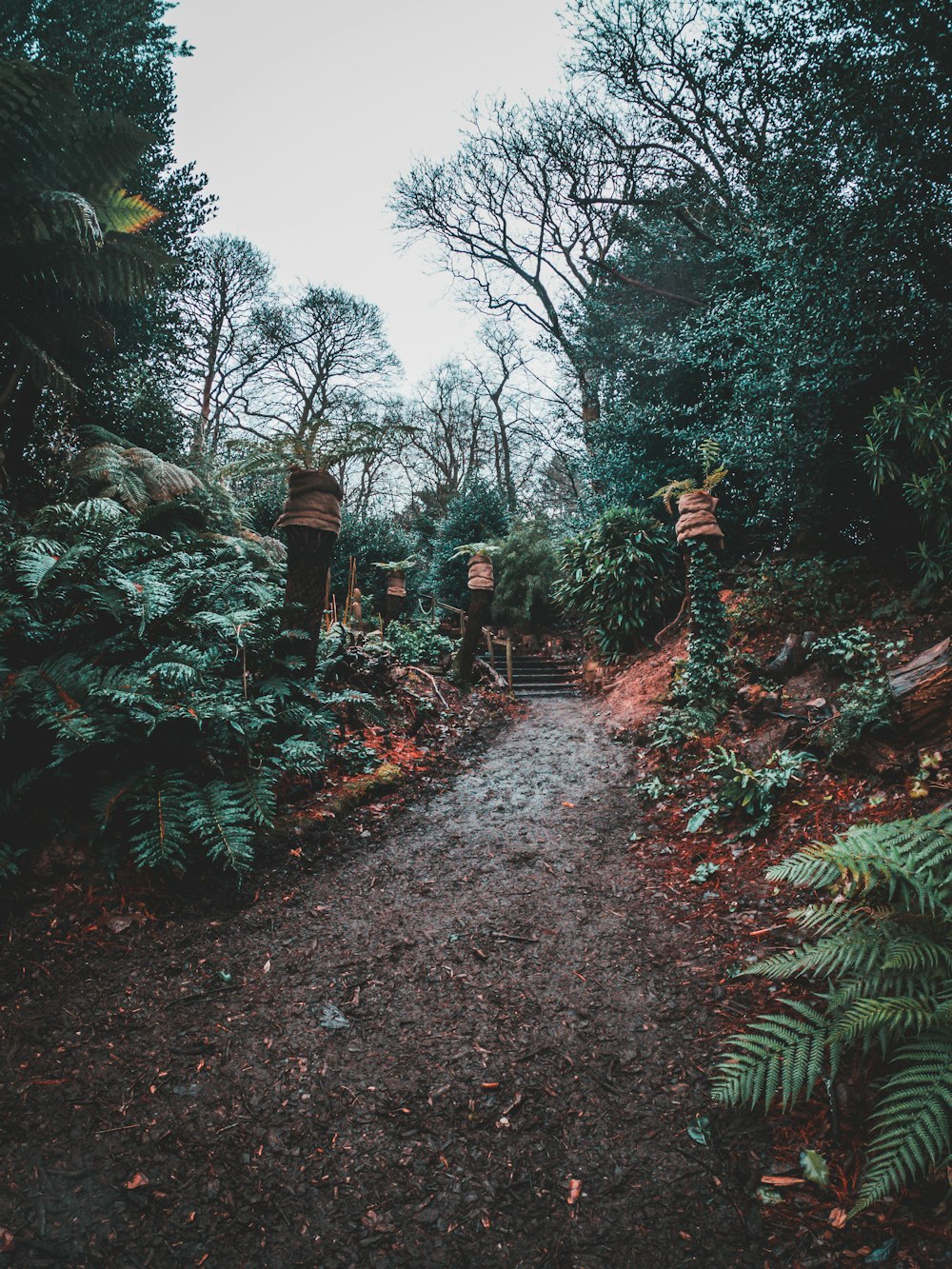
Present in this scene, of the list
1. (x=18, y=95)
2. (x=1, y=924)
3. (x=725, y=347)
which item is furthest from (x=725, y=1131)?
(x=18, y=95)

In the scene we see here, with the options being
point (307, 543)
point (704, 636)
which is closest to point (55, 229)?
point (307, 543)

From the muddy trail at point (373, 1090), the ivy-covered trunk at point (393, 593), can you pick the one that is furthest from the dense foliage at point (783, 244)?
the muddy trail at point (373, 1090)

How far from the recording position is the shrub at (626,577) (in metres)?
7.95

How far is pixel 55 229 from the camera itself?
6195 millimetres

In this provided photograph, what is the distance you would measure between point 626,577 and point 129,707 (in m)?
6.75

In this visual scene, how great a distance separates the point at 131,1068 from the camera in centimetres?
173

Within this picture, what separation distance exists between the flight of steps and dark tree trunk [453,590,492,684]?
1.22 m

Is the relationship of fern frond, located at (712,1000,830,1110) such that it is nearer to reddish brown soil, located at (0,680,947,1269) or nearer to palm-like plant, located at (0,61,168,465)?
reddish brown soil, located at (0,680,947,1269)

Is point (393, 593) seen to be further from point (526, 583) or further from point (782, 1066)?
point (782, 1066)

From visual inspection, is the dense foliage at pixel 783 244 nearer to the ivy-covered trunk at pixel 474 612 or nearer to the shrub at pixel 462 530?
the ivy-covered trunk at pixel 474 612

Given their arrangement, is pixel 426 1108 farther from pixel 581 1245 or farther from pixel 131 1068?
pixel 131 1068

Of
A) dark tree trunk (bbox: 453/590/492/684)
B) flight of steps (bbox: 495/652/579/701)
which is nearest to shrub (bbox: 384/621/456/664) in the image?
dark tree trunk (bbox: 453/590/492/684)

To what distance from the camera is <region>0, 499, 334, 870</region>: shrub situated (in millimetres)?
2469

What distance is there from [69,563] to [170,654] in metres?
0.68
